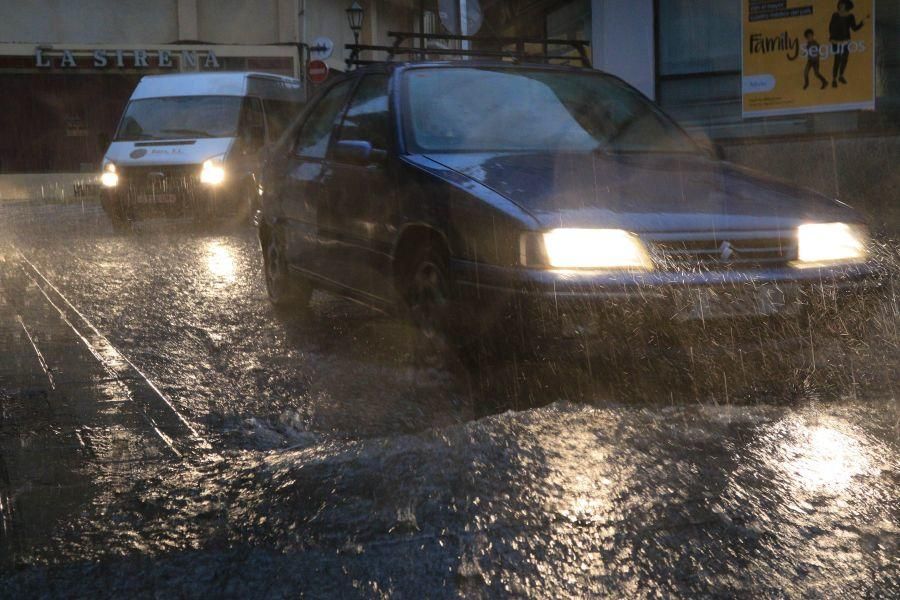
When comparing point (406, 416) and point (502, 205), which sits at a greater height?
point (502, 205)

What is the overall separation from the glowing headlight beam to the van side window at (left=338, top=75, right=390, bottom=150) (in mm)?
1497

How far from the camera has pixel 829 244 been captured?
509 cm

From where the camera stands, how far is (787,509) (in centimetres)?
342

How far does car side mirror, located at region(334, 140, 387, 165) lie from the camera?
5863mm

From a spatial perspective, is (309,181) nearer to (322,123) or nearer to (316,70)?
(322,123)

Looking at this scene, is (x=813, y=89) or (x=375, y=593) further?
(x=813, y=89)

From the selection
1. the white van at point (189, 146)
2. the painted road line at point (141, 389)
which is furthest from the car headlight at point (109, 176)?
the painted road line at point (141, 389)

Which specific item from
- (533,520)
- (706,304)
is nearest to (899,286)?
(706,304)

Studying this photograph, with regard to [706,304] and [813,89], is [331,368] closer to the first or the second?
[706,304]

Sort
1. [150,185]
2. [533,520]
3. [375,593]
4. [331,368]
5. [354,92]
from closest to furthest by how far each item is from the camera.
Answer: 1. [375,593]
2. [533,520]
3. [331,368]
4. [354,92]
5. [150,185]

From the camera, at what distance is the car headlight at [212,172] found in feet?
50.5

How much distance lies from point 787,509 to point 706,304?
4.55 feet

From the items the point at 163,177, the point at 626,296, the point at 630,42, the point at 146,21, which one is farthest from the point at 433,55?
the point at 146,21

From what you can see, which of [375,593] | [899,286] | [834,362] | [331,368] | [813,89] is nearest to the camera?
[375,593]
